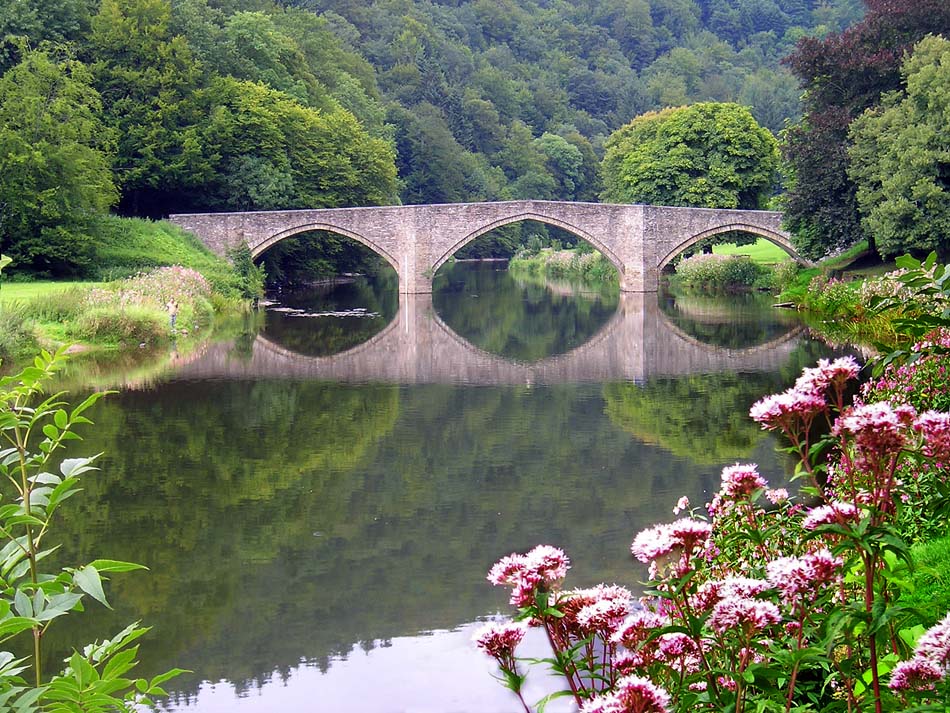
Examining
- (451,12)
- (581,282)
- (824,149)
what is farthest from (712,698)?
(451,12)

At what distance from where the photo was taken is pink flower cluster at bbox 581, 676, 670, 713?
7.12 ft

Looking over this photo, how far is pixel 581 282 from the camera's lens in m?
43.0

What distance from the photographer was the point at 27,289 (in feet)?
80.7

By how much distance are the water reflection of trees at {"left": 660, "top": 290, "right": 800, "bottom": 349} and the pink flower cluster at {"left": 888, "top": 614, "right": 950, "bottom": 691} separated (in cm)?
1794

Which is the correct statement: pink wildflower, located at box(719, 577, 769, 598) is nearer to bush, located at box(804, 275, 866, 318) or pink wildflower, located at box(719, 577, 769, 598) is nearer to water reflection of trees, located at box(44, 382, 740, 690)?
water reflection of trees, located at box(44, 382, 740, 690)

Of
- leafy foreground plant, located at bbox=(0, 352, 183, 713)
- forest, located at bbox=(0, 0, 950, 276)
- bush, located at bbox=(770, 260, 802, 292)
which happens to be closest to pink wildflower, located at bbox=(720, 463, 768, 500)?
leafy foreground plant, located at bbox=(0, 352, 183, 713)

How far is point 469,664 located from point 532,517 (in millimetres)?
2710

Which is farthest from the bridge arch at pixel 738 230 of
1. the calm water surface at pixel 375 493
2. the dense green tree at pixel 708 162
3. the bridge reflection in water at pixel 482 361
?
the calm water surface at pixel 375 493

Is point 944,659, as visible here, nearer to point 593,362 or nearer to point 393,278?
point 593,362

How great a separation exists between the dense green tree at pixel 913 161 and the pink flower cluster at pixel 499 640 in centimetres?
2236

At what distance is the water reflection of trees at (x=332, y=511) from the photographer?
6898 millimetres

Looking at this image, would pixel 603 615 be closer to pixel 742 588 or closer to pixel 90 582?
pixel 742 588

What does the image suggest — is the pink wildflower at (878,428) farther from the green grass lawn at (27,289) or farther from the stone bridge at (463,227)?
the stone bridge at (463,227)

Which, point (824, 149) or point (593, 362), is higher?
point (824, 149)
